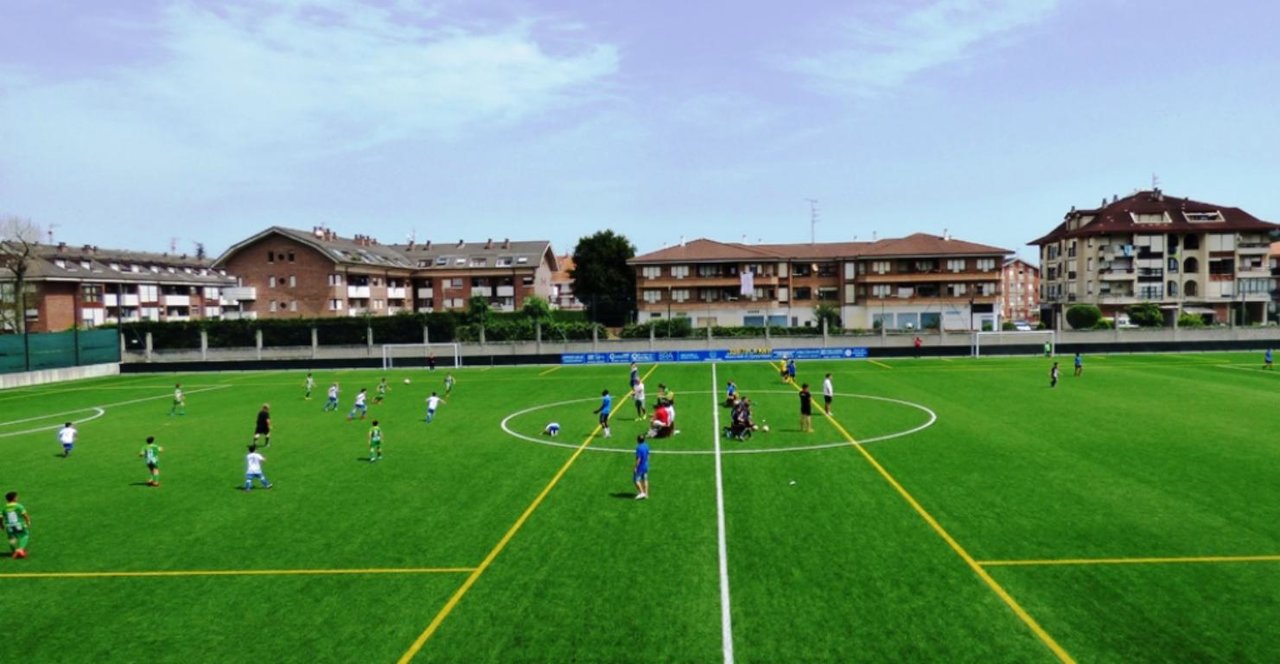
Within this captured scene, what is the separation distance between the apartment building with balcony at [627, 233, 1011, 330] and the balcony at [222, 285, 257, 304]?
50668 mm

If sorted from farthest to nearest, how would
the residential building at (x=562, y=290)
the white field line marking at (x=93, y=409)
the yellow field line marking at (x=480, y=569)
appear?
the residential building at (x=562, y=290) < the white field line marking at (x=93, y=409) < the yellow field line marking at (x=480, y=569)

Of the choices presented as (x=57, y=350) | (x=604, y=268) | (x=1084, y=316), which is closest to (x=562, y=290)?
(x=604, y=268)

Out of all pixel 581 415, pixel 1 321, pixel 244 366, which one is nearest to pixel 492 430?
pixel 581 415

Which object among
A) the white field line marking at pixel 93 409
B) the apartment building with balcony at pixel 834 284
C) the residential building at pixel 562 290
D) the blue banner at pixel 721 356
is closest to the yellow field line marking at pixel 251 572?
the white field line marking at pixel 93 409

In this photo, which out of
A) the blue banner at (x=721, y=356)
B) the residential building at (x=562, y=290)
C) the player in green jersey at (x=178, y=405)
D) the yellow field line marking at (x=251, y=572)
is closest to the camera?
the yellow field line marking at (x=251, y=572)

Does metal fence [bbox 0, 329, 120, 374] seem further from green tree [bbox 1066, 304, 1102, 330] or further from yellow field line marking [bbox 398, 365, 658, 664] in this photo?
green tree [bbox 1066, 304, 1102, 330]

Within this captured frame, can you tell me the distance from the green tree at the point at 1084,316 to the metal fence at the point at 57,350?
99.9 m

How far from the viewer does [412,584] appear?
51.0ft

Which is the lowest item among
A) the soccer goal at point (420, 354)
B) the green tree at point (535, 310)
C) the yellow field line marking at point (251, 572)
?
the yellow field line marking at point (251, 572)

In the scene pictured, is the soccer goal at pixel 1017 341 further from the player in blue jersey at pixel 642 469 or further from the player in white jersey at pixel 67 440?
the player in white jersey at pixel 67 440

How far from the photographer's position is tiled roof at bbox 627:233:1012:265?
320 feet

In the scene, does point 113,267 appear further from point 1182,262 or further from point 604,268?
point 1182,262

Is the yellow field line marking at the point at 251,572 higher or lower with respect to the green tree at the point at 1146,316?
lower

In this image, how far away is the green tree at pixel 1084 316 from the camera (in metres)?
88.8
